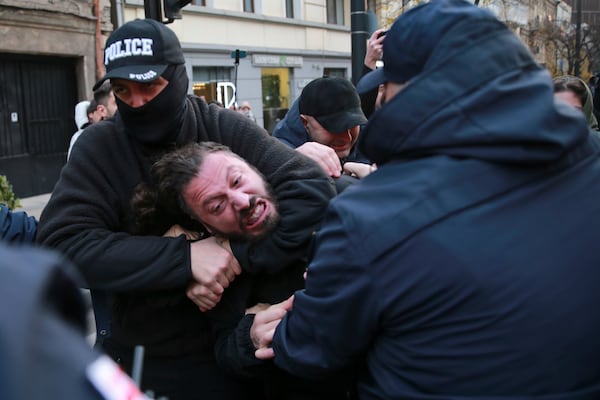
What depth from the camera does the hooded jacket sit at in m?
1.70

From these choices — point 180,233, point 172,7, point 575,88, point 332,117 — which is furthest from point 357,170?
point 172,7

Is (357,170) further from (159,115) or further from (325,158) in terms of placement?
(159,115)

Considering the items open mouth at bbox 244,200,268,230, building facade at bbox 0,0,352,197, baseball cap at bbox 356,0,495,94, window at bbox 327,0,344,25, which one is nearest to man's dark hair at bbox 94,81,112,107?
building facade at bbox 0,0,352,197

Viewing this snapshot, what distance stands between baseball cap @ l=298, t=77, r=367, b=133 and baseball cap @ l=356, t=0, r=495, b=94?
5.04ft

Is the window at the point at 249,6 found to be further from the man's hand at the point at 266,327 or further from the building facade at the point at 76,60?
the man's hand at the point at 266,327

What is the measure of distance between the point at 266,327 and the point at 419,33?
3.03 feet

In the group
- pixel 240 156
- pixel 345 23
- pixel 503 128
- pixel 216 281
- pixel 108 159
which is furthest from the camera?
pixel 345 23

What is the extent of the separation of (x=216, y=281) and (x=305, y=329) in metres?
0.45

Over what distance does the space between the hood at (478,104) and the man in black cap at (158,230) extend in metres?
0.67

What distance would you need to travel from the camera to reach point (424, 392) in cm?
121

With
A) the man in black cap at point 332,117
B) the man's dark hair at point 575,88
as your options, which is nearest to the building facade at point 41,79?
the man in black cap at point 332,117

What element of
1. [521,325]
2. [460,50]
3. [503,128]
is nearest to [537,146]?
[503,128]

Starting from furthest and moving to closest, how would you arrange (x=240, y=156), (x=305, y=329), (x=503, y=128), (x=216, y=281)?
(x=240, y=156) → (x=216, y=281) → (x=305, y=329) → (x=503, y=128)

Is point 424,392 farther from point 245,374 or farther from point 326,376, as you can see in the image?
point 245,374
